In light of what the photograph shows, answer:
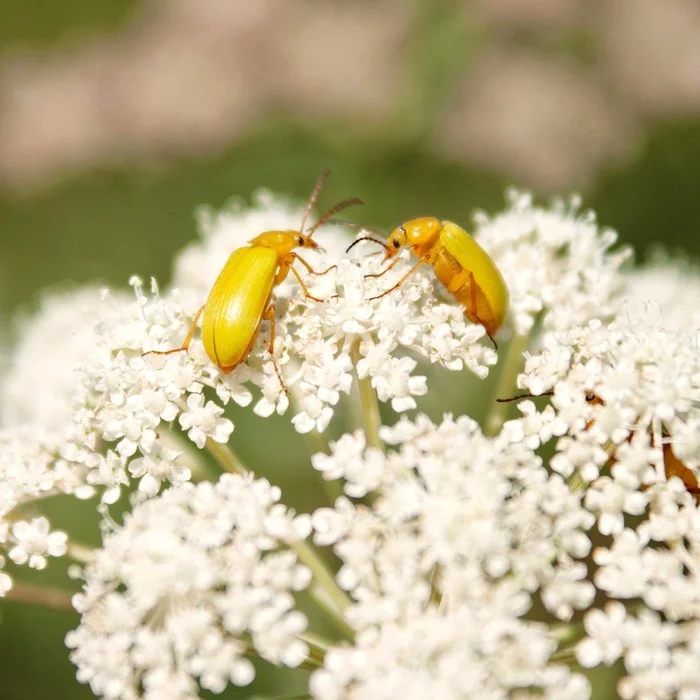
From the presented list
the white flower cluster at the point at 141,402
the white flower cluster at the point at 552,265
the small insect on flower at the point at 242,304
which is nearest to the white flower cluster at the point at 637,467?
the white flower cluster at the point at 552,265

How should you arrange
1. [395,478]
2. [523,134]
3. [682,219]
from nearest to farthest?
1. [395,478]
2. [682,219]
3. [523,134]

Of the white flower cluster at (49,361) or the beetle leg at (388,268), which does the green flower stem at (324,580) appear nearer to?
the beetle leg at (388,268)

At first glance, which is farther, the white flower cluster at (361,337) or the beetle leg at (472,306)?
the beetle leg at (472,306)

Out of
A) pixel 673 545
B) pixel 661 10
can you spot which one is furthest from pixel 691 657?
pixel 661 10

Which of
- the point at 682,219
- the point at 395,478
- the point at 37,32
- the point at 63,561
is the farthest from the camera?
the point at 37,32

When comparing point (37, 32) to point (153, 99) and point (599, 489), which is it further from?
point (599, 489)

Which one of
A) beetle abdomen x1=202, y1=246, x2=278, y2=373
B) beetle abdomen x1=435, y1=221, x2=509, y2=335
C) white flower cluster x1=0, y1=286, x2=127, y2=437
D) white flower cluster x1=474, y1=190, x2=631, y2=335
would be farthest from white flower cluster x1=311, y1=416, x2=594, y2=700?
white flower cluster x1=0, y1=286, x2=127, y2=437
